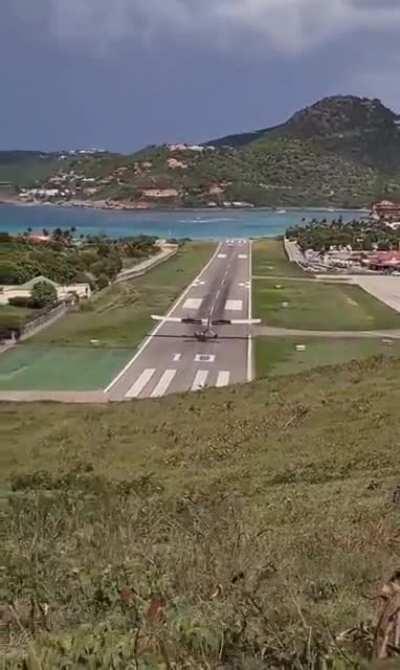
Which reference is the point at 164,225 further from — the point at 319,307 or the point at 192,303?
the point at 319,307

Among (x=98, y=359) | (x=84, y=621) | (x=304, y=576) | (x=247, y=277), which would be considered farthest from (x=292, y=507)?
(x=247, y=277)

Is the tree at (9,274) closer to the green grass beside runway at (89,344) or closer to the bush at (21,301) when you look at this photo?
the green grass beside runway at (89,344)

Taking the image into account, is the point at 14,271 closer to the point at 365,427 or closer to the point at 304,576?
the point at 365,427

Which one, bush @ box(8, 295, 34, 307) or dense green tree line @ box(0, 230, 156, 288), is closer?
bush @ box(8, 295, 34, 307)

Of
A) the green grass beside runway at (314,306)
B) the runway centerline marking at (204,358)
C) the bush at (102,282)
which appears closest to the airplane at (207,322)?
the green grass beside runway at (314,306)

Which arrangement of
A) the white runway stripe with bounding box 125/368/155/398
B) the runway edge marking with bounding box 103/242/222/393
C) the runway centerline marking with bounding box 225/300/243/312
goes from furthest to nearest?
the runway centerline marking with bounding box 225/300/243/312 → the runway edge marking with bounding box 103/242/222/393 → the white runway stripe with bounding box 125/368/155/398

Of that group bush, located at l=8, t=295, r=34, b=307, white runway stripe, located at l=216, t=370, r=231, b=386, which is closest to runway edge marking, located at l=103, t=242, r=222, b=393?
white runway stripe, located at l=216, t=370, r=231, b=386

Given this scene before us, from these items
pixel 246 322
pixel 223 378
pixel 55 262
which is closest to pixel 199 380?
pixel 223 378

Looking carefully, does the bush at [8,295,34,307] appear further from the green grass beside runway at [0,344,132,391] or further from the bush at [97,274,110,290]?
the green grass beside runway at [0,344,132,391]
